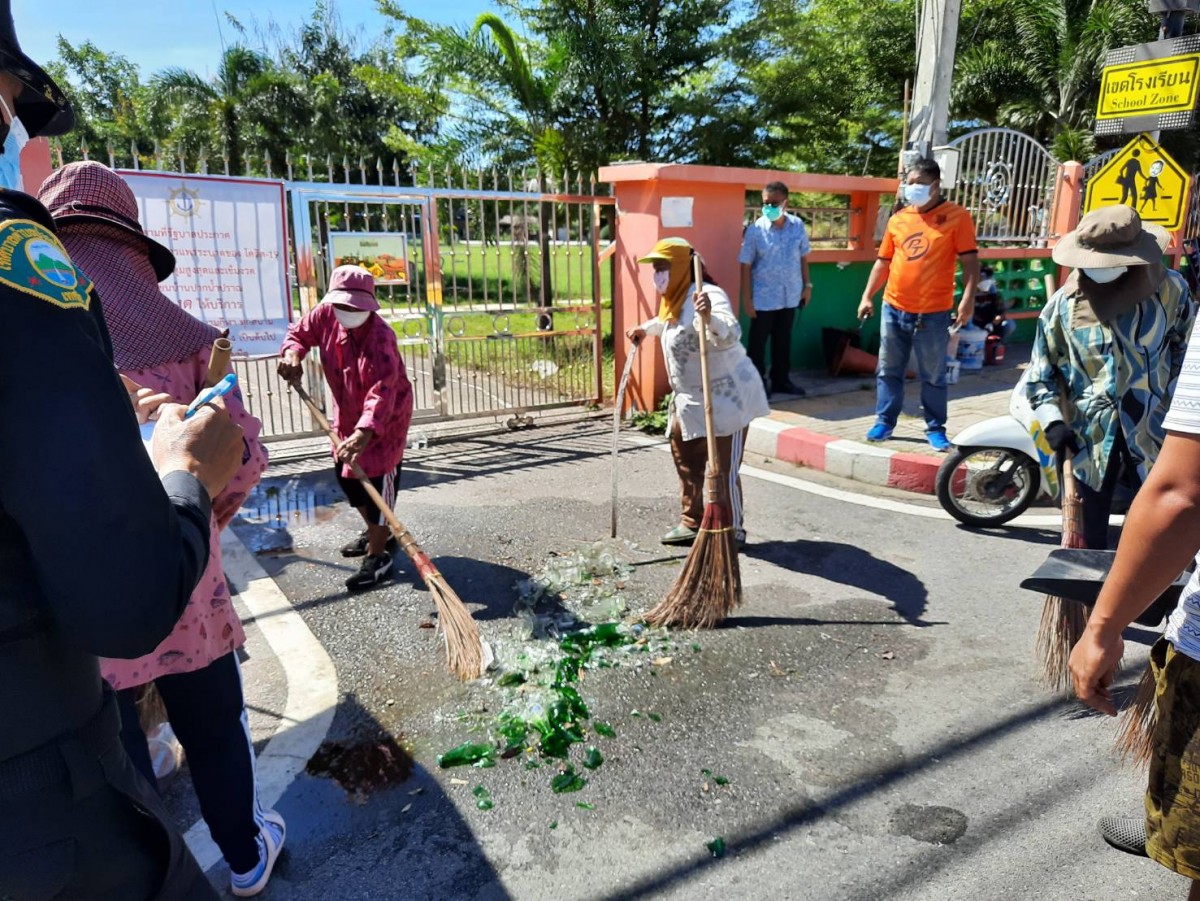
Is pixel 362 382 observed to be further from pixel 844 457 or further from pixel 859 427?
pixel 859 427

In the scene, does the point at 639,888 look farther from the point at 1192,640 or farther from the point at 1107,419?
the point at 1107,419

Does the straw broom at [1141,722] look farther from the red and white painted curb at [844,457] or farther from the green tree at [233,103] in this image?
the green tree at [233,103]

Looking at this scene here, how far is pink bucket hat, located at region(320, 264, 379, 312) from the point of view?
4262 mm

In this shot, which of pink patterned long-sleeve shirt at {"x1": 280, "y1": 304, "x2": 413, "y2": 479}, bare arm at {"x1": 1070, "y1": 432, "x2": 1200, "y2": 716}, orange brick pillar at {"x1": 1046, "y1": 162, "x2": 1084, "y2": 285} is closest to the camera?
bare arm at {"x1": 1070, "y1": 432, "x2": 1200, "y2": 716}

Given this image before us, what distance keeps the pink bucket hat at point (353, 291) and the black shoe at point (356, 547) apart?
59.3 inches

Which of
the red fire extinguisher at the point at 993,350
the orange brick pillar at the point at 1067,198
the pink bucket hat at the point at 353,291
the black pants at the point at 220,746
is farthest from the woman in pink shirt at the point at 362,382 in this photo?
the orange brick pillar at the point at 1067,198

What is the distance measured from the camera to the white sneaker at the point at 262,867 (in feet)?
7.74

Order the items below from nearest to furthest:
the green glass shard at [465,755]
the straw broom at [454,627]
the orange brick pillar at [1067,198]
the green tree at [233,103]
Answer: the green glass shard at [465,755] < the straw broom at [454,627] < the orange brick pillar at [1067,198] < the green tree at [233,103]

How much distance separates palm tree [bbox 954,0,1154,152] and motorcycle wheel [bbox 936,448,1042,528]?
1776 cm

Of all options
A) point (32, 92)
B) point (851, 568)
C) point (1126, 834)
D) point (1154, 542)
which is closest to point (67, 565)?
point (32, 92)

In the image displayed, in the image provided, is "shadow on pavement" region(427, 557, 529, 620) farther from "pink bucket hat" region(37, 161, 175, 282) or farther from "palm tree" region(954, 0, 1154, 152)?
"palm tree" region(954, 0, 1154, 152)

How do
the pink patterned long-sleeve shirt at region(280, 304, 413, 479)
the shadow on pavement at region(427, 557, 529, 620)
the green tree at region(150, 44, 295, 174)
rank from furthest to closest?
the green tree at region(150, 44, 295, 174), the pink patterned long-sleeve shirt at region(280, 304, 413, 479), the shadow on pavement at region(427, 557, 529, 620)

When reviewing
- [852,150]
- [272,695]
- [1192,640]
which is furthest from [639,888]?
[852,150]

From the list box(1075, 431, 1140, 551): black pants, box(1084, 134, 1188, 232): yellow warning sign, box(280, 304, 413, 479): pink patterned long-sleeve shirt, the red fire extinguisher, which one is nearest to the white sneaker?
box(280, 304, 413, 479): pink patterned long-sleeve shirt
